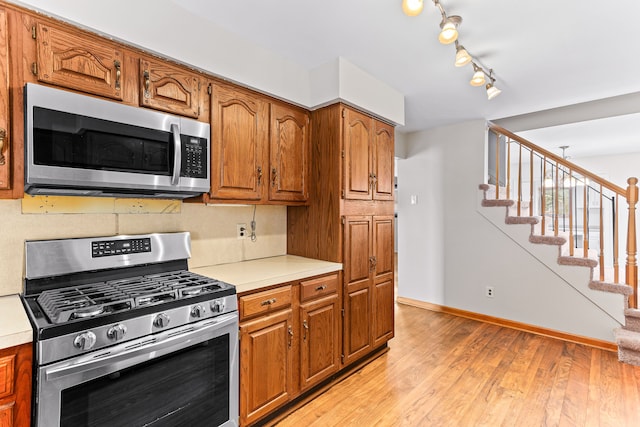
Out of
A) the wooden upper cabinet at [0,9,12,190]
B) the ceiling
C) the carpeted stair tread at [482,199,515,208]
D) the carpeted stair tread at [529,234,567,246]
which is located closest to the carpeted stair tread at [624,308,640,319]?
the carpeted stair tread at [529,234,567,246]

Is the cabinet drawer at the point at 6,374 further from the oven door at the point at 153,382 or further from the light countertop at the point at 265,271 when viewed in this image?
the light countertop at the point at 265,271

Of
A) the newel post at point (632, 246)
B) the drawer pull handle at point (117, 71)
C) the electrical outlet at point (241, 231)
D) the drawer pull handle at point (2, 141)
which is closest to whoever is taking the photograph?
the drawer pull handle at point (2, 141)

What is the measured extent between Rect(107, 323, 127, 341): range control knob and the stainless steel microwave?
0.69 metres

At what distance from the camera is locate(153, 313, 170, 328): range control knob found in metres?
1.43

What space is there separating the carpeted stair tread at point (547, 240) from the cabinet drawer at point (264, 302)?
290 cm

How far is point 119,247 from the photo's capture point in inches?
72.7

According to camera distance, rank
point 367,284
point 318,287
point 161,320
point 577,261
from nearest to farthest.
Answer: point 161,320 → point 318,287 → point 367,284 → point 577,261

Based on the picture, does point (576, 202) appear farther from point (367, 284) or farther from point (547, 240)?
point (367, 284)

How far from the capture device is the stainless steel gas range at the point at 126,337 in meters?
1.21

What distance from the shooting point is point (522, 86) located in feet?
9.64

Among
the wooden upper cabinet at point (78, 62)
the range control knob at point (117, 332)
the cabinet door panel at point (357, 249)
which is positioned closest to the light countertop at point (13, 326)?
the range control knob at point (117, 332)

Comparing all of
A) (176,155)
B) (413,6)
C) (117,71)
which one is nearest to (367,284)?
(176,155)

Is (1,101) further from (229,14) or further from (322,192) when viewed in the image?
(322,192)

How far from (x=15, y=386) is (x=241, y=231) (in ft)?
4.97
